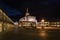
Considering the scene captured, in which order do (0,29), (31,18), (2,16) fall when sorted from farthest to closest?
(31,18) < (2,16) < (0,29)

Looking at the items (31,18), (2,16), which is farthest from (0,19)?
(31,18)

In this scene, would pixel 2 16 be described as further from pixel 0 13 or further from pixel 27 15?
pixel 27 15

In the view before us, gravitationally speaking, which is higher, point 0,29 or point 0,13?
point 0,13

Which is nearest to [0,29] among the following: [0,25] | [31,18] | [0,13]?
[0,25]

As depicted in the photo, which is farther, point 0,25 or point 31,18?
point 31,18

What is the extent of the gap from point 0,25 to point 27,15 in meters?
77.4

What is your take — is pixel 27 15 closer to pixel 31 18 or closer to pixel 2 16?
pixel 31 18

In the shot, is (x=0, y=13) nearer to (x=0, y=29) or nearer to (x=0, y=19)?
(x=0, y=19)

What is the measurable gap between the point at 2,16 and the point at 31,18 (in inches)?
3023

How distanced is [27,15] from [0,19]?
77.2 meters

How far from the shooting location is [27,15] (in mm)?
93500

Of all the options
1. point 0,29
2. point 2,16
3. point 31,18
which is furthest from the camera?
point 31,18

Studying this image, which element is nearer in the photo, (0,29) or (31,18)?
(0,29)

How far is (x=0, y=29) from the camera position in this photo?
608 inches
